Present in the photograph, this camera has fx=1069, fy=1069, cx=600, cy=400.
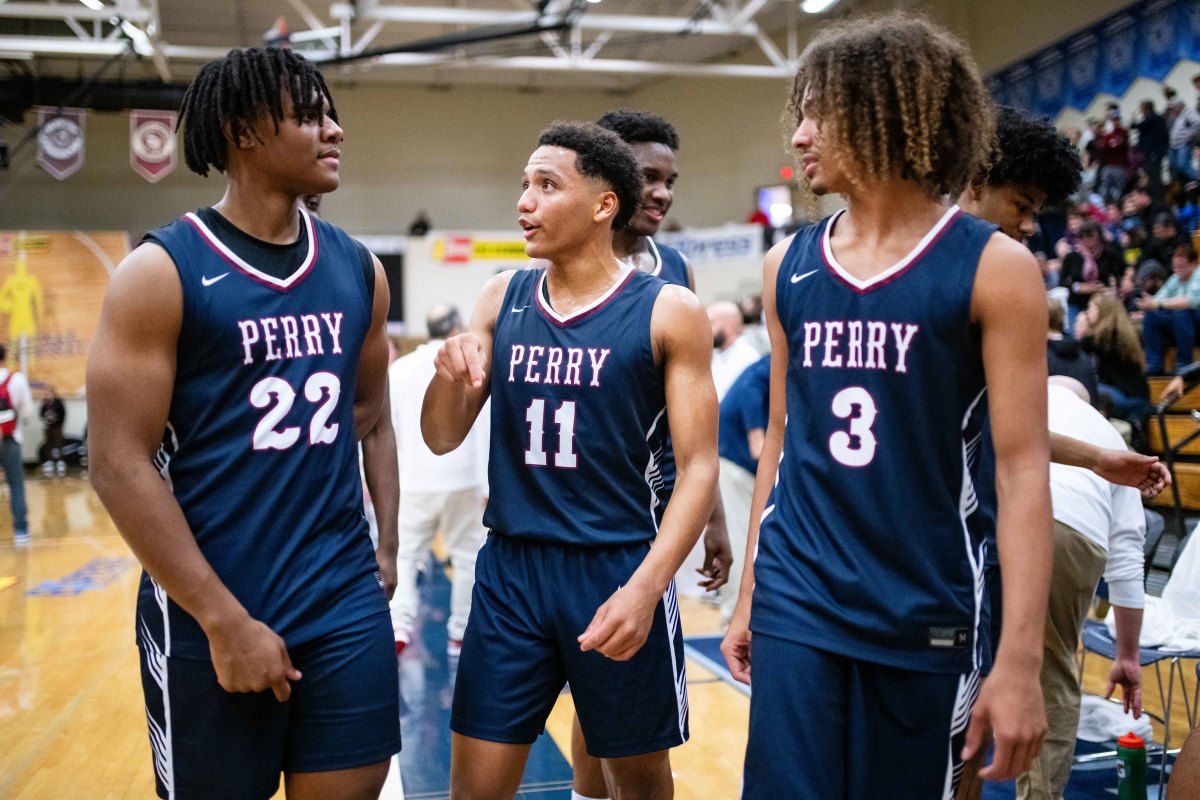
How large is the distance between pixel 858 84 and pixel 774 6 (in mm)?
17864

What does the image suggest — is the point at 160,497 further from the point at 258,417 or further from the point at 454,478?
the point at 454,478

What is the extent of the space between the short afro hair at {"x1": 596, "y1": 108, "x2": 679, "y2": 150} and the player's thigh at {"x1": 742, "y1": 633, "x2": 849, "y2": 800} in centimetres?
221

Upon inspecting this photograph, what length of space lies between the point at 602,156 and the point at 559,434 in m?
0.74

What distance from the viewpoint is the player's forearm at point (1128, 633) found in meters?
3.32

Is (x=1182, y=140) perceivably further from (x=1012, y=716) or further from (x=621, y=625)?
(x=1012, y=716)

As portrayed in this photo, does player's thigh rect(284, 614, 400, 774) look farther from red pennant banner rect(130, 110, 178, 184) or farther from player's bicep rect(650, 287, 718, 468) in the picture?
red pennant banner rect(130, 110, 178, 184)

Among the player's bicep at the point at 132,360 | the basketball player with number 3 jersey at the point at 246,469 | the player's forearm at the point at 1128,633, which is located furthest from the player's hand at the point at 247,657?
the player's forearm at the point at 1128,633

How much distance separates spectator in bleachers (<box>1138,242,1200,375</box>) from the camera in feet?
33.9

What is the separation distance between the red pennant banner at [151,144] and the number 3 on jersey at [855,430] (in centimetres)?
1485

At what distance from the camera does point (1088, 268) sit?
12.2 metres

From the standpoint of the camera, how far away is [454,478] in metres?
6.24

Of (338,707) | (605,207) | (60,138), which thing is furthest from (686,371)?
(60,138)

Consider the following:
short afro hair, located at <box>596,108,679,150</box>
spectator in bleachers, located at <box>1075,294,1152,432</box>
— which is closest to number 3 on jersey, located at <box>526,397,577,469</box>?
short afro hair, located at <box>596,108,679,150</box>

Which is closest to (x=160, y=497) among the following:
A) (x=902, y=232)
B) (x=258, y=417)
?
(x=258, y=417)
